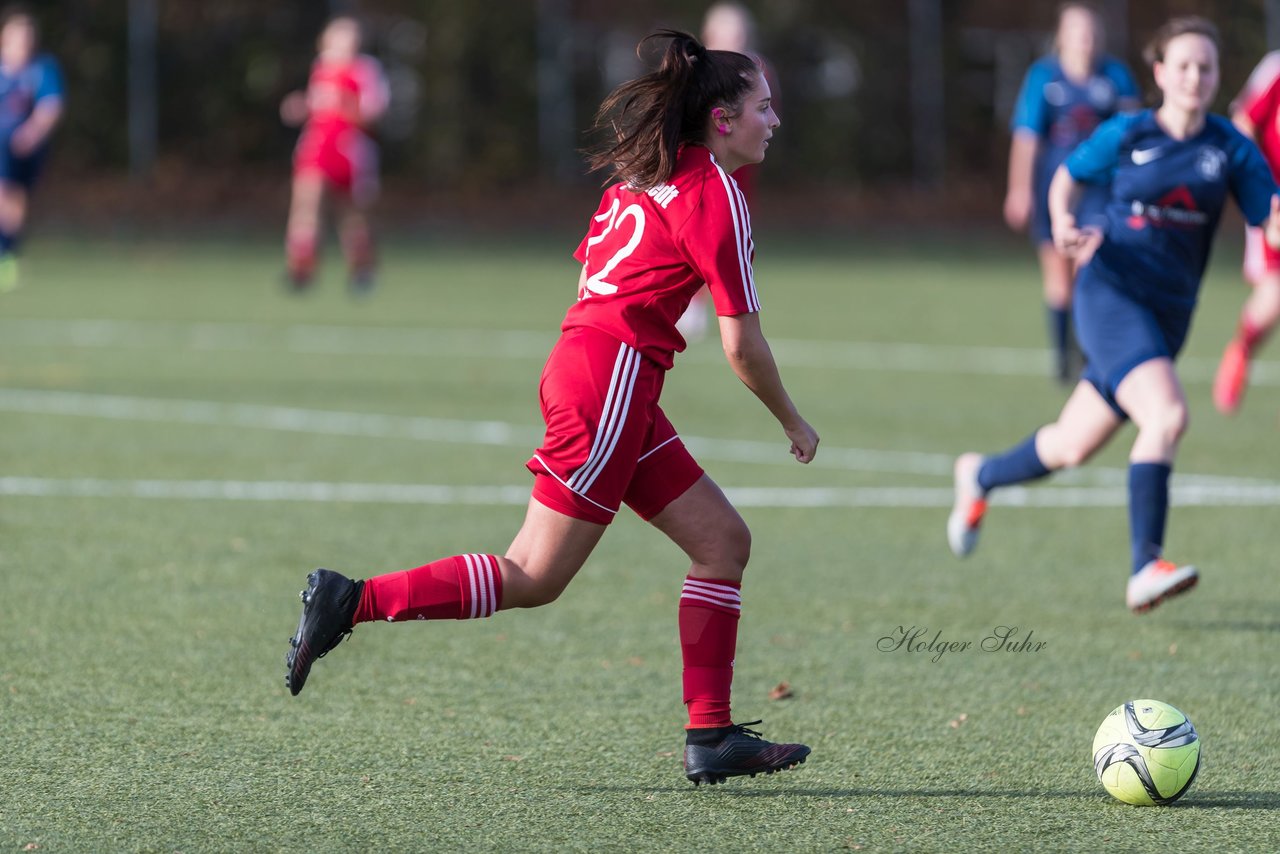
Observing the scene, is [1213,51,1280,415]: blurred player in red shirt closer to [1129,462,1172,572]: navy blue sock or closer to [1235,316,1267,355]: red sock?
[1235,316,1267,355]: red sock

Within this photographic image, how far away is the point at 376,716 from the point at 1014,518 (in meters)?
4.11

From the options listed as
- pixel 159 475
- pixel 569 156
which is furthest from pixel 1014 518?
pixel 569 156

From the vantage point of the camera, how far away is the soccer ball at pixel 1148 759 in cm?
455

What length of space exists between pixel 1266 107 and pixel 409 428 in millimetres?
5038

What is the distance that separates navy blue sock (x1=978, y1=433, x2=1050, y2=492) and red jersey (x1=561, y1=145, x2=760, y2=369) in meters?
2.87

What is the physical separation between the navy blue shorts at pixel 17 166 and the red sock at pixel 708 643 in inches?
610

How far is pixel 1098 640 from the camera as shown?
21.2 feet

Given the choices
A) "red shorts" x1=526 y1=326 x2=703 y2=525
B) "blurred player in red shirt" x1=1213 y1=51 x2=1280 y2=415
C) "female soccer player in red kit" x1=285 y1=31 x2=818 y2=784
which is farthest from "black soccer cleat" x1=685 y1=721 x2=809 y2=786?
"blurred player in red shirt" x1=1213 y1=51 x2=1280 y2=415

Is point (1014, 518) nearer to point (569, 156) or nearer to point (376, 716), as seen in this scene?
point (376, 716)

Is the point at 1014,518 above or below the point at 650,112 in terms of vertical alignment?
below

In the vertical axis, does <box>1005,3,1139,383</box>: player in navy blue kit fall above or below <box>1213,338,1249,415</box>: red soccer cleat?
above

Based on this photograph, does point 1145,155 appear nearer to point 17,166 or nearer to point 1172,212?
point 1172,212

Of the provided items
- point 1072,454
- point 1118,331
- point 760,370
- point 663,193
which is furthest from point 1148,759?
point 1072,454

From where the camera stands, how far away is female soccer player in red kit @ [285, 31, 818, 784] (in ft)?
15.2
